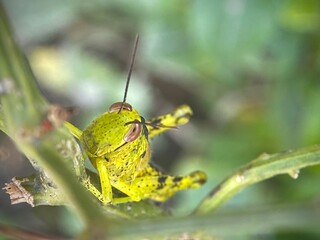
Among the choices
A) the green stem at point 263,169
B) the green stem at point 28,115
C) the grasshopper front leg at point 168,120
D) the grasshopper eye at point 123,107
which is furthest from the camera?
the grasshopper front leg at point 168,120

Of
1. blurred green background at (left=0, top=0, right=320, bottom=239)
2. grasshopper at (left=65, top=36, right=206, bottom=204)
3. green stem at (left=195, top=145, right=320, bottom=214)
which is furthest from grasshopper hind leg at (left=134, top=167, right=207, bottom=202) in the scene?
blurred green background at (left=0, top=0, right=320, bottom=239)

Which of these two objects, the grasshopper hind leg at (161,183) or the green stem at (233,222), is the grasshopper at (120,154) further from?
the green stem at (233,222)

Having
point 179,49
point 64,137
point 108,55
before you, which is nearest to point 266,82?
point 179,49

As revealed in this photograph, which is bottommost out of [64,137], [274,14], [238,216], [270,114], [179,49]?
[238,216]

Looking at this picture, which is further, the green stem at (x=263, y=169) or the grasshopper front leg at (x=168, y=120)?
the grasshopper front leg at (x=168, y=120)

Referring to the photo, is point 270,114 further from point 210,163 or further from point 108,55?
point 108,55

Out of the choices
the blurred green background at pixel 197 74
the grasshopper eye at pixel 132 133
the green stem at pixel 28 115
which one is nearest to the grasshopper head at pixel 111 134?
the grasshopper eye at pixel 132 133

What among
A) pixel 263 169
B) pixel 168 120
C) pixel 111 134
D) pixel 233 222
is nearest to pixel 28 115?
pixel 233 222

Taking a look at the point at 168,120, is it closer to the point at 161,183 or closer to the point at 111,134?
the point at 161,183
